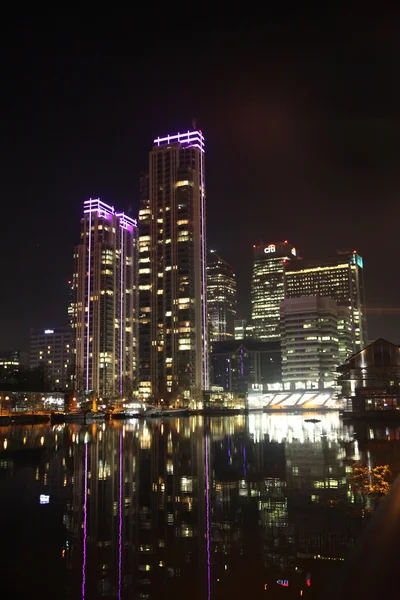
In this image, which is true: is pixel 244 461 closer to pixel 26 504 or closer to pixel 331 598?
pixel 26 504

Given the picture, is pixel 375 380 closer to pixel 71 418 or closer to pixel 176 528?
pixel 71 418

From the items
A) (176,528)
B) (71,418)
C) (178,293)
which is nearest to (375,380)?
(71,418)

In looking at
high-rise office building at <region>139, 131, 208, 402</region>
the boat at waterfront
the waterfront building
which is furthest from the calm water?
high-rise office building at <region>139, 131, 208, 402</region>

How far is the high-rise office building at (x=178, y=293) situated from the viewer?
189000 millimetres

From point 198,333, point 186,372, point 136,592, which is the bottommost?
point 136,592

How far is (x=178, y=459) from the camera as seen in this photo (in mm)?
31453

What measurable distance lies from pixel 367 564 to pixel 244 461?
20.0 m

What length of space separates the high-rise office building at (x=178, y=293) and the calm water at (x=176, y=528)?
527 ft

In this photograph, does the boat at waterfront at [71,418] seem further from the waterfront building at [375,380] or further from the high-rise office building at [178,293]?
the high-rise office building at [178,293]

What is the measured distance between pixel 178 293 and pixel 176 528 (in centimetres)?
17667

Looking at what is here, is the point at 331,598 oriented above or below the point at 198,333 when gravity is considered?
below

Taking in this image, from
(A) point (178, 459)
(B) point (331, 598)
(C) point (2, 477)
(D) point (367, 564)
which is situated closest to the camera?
(B) point (331, 598)

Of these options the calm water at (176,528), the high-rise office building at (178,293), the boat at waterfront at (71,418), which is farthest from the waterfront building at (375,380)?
the high-rise office building at (178,293)

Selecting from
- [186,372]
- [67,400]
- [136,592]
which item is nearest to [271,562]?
[136,592]
